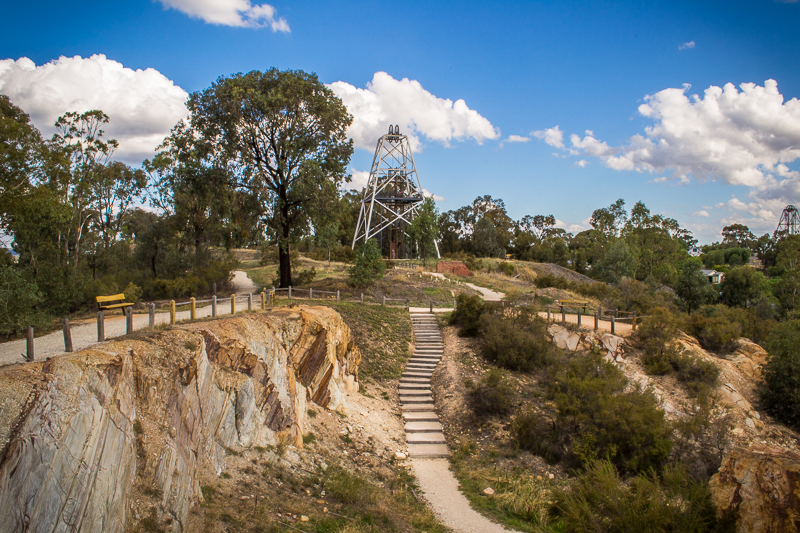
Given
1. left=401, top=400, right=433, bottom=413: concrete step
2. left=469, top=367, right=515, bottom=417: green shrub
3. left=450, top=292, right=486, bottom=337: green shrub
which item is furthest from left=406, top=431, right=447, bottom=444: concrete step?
left=450, top=292, right=486, bottom=337: green shrub

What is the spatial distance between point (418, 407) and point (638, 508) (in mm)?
8440

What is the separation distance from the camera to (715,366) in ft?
54.5

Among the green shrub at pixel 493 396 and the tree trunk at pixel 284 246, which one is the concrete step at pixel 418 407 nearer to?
the green shrub at pixel 493 396

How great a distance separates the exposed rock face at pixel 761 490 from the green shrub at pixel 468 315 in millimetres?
13054

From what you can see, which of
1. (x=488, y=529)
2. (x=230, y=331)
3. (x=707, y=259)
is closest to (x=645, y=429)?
(x=488, y=529)

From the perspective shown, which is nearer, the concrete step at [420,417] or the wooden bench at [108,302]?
the wooden bench at [108,302]

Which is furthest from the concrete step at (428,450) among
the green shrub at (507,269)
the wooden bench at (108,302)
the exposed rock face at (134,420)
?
the green shrub at (507,269)

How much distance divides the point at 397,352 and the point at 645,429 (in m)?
9.40

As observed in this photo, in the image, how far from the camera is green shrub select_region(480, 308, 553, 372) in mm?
17016

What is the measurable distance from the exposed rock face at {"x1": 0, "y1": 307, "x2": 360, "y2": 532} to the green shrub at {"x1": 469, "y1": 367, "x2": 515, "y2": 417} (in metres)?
6.02

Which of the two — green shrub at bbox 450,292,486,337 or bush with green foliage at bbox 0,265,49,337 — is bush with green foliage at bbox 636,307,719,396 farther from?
bush with green foliage at bbox 0,265,49,337

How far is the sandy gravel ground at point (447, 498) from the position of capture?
9.09 m

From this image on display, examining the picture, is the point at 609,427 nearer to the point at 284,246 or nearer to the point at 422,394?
the point at 422,394

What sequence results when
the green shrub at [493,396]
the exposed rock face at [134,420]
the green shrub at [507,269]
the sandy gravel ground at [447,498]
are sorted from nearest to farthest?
1. the exposed rock face at [134,420]
2. the sandy gravel ground at [447,498]
3. the green shrub at [493,396]
4. the green shrub at [507,269]
